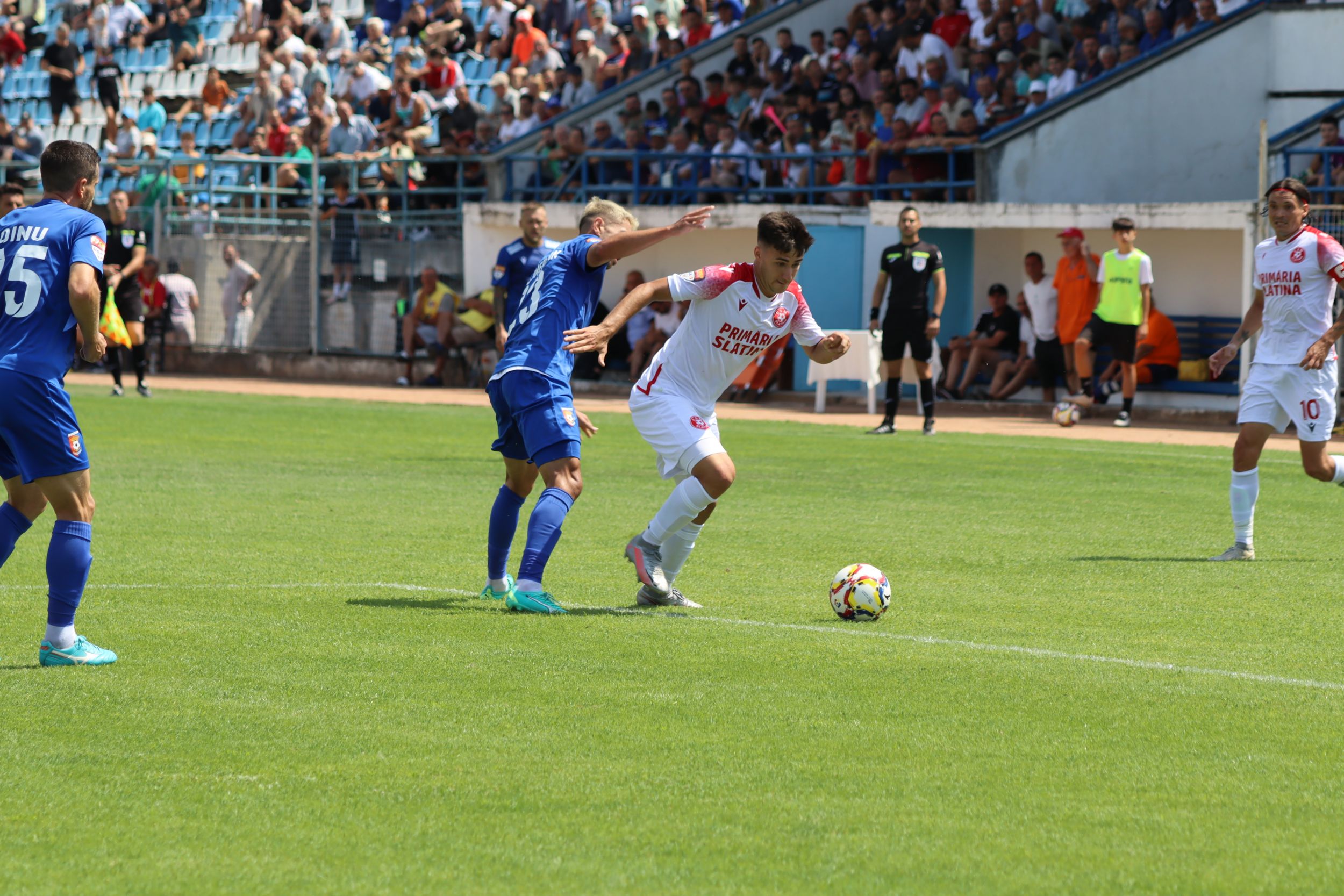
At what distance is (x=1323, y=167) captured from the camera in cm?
1983

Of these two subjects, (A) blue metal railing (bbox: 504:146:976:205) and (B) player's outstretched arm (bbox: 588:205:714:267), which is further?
(A) blue metal railing (bbox: 504:146:976:205)

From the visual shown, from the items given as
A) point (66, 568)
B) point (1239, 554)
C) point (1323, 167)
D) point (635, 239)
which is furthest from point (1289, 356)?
point (1323, 167)

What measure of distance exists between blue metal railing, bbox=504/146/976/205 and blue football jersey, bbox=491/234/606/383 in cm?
1576

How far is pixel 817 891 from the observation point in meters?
4.13

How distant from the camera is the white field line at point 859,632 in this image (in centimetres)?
655

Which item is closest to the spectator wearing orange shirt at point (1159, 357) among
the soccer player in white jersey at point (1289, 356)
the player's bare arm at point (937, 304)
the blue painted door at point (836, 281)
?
the blue painted door at point (836, 281)

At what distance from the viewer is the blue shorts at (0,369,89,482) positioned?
632 cm

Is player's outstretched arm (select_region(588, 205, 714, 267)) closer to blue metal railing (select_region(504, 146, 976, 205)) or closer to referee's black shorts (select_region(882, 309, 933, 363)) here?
referee's black shorts (select_region(882, 309, 933, 363))

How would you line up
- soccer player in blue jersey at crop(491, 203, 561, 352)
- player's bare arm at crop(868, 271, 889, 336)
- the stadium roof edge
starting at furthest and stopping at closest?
the stadium roof edge
player's bare arm at crop(868, 271, 889, 336)
soccer player in blue jersey at crop(491, 203, 561, 352)

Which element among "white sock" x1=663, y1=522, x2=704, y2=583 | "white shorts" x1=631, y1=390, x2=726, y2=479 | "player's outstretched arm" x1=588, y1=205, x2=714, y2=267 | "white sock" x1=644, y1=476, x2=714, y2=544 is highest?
"player's outstretched arm" x1=588, y1=205, x2=714, y2=267

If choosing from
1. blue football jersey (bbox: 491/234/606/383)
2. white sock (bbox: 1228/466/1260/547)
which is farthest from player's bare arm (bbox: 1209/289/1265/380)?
blue football jersey (bbox: 491/234/606/383)

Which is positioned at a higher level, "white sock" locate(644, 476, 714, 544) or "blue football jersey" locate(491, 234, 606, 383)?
"blue football jersey" locate(491, 234, 606, 383)

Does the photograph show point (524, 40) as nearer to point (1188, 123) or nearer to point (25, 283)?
point (1188, 123)

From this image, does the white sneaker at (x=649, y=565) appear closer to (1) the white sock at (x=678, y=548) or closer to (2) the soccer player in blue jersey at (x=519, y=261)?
(1) the white sock at (x=678, y=548)
